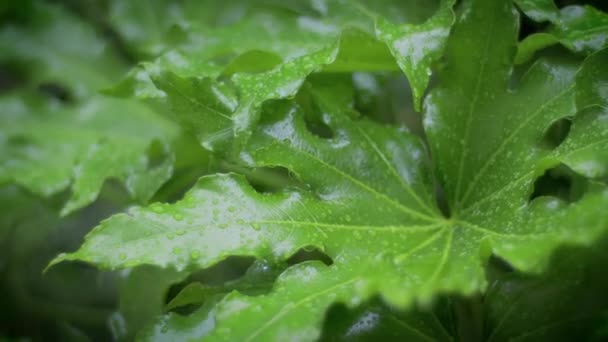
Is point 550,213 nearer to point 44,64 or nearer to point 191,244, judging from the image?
point 191,244

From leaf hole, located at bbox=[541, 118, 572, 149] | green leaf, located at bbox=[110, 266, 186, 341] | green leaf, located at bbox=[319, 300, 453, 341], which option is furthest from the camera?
green leaf, located at bbox=[110, 266, 186, 341]

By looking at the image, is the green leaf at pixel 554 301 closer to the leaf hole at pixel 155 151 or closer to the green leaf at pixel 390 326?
the green leaf at pixel 390 326

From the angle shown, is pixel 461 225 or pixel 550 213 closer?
pixel 550 213

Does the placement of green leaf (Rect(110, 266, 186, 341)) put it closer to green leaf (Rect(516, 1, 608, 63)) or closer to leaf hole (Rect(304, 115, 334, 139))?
leaf hole (Rect(304, 115, 334, 139))

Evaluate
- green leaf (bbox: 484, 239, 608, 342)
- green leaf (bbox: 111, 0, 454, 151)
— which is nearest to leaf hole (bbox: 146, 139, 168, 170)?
green leaf (bbox: 111, 0, 454, 151)

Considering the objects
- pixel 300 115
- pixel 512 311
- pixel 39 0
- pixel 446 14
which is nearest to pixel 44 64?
pixel 39 0
